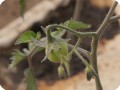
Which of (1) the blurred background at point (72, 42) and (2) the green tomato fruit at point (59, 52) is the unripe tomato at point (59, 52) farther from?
(1) the blurred background at point (72, 42)

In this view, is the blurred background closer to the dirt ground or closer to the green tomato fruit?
the dirt ground

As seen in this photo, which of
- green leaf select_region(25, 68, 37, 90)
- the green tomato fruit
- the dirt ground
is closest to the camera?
the green tomato fruit

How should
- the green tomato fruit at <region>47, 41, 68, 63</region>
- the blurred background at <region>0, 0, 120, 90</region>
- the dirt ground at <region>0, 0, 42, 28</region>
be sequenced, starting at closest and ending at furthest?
the green tomato fruit at <region>47, 41, 68, 63</region>, the blurred background at <region>0, 0, 120, 90</region>, the dirt ground at <region>0, 0, 42, 28</region>

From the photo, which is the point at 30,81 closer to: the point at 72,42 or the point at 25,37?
the point at 25,37

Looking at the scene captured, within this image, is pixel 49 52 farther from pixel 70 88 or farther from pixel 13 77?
pixel 13 77

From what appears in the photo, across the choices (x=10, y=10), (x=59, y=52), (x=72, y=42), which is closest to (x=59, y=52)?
(x=59, y=52)

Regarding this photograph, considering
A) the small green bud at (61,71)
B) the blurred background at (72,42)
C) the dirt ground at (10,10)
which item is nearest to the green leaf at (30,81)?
the small green bud at (61,71)

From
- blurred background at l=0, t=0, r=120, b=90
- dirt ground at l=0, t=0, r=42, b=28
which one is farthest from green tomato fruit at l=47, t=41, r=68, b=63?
dirt ground at l=0, t=0, r=42, b=28

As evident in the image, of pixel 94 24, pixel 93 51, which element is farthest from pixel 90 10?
pixel 93 51

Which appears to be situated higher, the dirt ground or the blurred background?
the dirt ground
